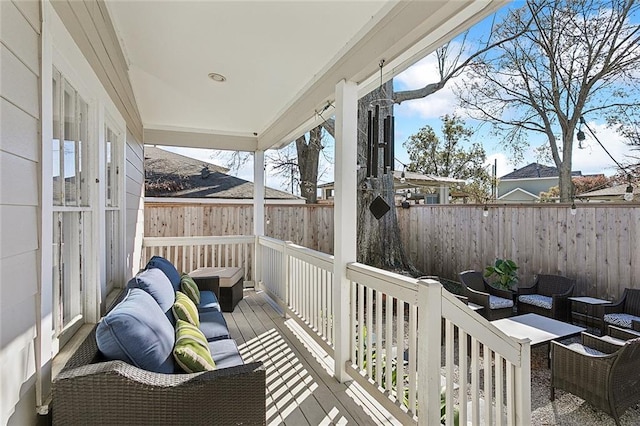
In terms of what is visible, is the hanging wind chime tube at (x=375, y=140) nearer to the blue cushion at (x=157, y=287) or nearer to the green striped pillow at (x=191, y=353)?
the green striped pillow at (x=191, y=353)

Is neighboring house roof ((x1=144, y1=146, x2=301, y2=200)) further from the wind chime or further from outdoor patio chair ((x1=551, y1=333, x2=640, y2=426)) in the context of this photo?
outdoor patio chair ((x1=551, y1=333, x2=640, y2=426))

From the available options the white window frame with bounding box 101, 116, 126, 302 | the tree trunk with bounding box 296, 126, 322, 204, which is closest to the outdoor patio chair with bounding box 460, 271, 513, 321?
the white window frame with bounding box 101, 116, 126, 302

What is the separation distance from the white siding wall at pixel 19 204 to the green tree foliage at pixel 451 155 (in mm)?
13687

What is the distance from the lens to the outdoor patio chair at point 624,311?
410cm

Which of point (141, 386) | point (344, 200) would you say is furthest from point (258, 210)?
point (141, 386)

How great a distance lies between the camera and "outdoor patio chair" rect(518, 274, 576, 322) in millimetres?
4812

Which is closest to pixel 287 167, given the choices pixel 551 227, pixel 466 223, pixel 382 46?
pixel 466 223

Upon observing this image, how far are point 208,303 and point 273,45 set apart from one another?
253 centimetres

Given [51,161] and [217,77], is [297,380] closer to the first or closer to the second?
[51,161]

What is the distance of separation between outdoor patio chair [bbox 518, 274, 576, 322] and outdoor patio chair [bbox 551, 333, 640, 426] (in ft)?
5.94

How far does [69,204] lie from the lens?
6.09 ft

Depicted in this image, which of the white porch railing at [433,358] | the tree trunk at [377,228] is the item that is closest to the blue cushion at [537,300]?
the tree trunk at [377,228]

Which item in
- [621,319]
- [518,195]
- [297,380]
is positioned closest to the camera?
[297,380]

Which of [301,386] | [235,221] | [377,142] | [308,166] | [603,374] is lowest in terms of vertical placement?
[301,386]
